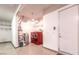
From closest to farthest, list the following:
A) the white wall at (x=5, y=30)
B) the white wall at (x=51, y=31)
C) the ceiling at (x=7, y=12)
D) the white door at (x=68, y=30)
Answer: the ceiling at (x=7, y=12) < the white wall at (x=5, y=30) < the white door at (x=68, y=30) < the white wall at (x=51, y=31)

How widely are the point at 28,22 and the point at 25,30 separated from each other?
0.28m

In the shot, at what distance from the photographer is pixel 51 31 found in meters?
3.38

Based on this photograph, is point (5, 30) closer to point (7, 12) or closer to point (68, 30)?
point (7, 12)

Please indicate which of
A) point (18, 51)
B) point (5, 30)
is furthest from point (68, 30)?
point (5, 30)

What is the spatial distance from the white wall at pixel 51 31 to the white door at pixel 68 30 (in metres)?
0.26

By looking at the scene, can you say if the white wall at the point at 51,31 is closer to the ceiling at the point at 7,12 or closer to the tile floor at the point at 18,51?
the tile floor at the point at 18,51

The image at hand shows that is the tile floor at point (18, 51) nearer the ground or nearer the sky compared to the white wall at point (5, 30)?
nearer the ground

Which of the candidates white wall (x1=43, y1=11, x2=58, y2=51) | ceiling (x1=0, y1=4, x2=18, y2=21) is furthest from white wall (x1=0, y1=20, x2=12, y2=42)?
Result: white wall (x1=43, y1=11, x2=58, y2=51)

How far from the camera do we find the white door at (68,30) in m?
2.39

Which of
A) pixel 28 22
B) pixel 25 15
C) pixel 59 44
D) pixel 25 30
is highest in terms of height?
pixel 25 15

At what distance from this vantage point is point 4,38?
7.50 feet

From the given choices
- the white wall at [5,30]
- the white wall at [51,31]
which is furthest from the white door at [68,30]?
the white wall at [5,30]
